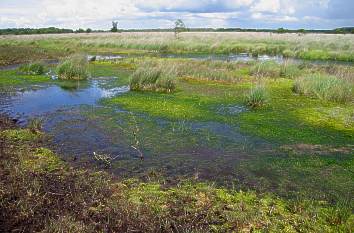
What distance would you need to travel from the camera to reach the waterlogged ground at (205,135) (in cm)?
802

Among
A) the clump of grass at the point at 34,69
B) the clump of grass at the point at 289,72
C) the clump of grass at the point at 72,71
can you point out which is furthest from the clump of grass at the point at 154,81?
the clump of grass at the point at 34,69

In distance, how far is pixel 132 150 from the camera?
30.9 ft

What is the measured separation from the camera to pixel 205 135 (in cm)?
1077

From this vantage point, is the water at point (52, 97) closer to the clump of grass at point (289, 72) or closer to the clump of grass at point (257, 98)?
the clump of grass at point (257, 98)

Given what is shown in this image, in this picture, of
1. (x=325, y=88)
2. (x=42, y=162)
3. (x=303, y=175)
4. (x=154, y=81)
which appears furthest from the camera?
(x=154, y=81)

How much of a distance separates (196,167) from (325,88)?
9745 mm

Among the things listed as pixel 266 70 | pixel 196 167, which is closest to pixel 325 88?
pixel 266 70

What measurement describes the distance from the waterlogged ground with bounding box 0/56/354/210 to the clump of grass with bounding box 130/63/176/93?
58 cm

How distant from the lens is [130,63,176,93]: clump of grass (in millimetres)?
17484

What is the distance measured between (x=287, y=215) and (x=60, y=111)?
9890 mm

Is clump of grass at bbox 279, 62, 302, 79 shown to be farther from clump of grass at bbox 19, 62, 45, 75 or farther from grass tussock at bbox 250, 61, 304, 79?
clump of grass at bbox 19, 62, 45, 75

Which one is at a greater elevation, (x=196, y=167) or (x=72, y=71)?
(x=72, y=71)

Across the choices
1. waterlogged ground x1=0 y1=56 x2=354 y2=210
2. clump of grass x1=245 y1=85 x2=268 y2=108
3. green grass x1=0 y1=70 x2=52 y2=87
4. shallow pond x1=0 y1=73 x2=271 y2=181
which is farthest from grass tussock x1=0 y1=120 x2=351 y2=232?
green grass x1=0 y1=70 x2=52 y2=87

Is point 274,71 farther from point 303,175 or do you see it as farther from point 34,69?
point 303,175
